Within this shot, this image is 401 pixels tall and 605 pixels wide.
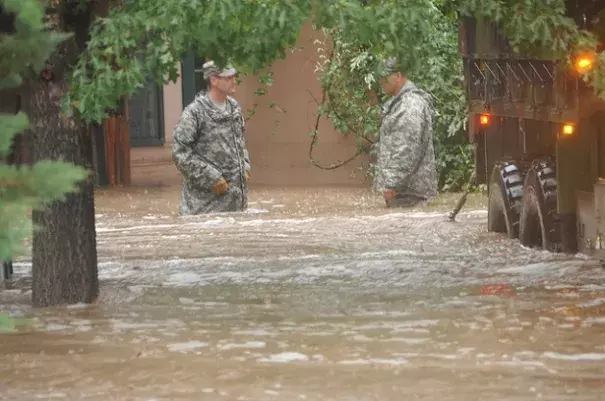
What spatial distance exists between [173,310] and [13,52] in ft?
19.0

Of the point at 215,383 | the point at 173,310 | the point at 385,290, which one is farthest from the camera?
the point at 385,290

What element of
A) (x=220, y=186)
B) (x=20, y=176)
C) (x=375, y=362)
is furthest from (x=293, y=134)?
(x=20, y=176)

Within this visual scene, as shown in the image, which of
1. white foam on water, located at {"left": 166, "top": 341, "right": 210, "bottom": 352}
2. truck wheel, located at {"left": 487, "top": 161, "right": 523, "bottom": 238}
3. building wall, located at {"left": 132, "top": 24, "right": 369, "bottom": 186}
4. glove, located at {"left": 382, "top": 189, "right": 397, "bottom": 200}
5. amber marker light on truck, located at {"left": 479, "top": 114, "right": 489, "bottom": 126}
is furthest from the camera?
building wall, located at {"left": 132, "top": 24, "right": 369, "bottom": 186}

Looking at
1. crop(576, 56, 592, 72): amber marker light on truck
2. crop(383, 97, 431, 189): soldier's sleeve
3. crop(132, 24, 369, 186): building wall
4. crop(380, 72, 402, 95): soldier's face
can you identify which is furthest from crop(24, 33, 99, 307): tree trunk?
crop(132, 24, 369, 186): building wall

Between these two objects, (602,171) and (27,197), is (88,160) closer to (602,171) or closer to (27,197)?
(602,171)

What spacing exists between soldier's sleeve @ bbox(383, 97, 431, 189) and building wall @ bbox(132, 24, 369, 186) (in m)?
4.45

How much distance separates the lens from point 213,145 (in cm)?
1416

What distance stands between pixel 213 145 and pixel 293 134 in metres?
6.62

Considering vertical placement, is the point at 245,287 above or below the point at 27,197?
below

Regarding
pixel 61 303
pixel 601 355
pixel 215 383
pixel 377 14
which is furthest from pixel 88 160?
pixel 601 355

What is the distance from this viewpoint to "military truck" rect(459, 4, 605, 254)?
370 inches

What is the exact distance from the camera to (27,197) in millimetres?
3318

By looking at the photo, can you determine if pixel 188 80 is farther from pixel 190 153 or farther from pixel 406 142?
pixel 190 153

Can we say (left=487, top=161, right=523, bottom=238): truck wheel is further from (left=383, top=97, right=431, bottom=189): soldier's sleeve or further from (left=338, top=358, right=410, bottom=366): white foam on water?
(left=338, top=358, right=410, bottom=366): white foam on water
